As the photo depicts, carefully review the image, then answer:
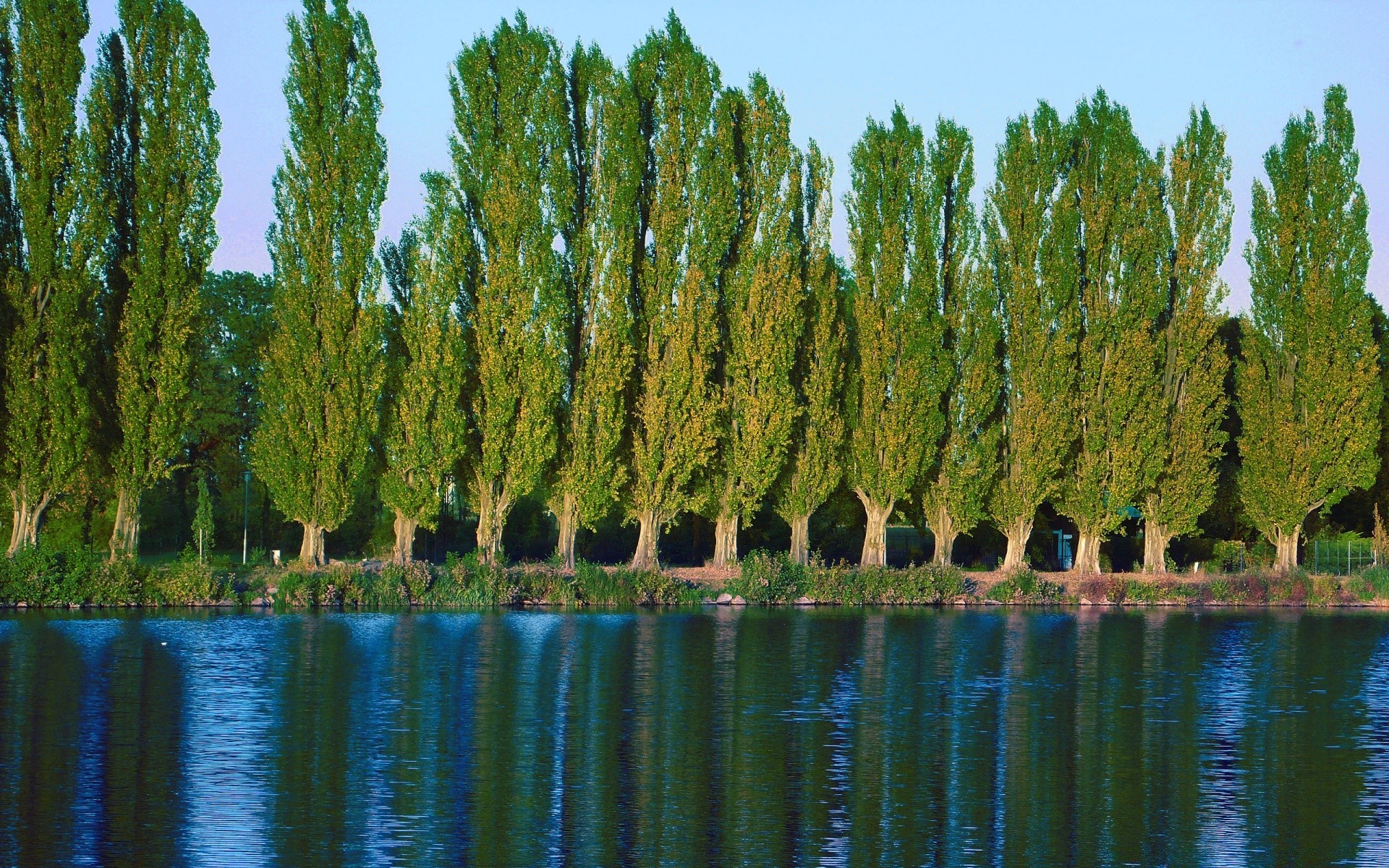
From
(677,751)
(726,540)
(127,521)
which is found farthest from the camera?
(726,540)

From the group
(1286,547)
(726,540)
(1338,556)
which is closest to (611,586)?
(726,540)

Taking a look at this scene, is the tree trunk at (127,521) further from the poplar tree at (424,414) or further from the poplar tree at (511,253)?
the poplar tree at (511,253)

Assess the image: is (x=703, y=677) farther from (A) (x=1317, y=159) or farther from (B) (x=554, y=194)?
(A) (x=1317, y=159)

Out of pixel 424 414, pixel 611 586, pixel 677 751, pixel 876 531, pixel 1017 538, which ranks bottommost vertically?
pixel 677 751

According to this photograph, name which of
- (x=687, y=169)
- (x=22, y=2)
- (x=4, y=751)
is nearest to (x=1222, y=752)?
(x=4, y=751)

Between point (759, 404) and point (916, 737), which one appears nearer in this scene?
point (916, 737)

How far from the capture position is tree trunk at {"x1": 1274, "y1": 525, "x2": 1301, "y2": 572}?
176 feet

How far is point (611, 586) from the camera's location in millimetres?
43562

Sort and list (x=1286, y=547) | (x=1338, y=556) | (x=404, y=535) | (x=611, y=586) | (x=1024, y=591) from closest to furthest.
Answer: (x=611, y=586) < (x=1024, y=591) < (x=404, y=535) < (x=1286, y=547) < (x=1338, y=556)

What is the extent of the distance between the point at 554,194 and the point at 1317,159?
84.9 ft

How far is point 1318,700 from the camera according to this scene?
24.5 metres

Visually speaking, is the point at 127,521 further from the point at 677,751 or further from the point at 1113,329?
the point at 1113,329

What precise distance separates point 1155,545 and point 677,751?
37606 mm

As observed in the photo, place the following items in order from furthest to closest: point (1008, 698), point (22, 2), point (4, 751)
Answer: point (22, 2), point (1008, 698), point (4, 751)
